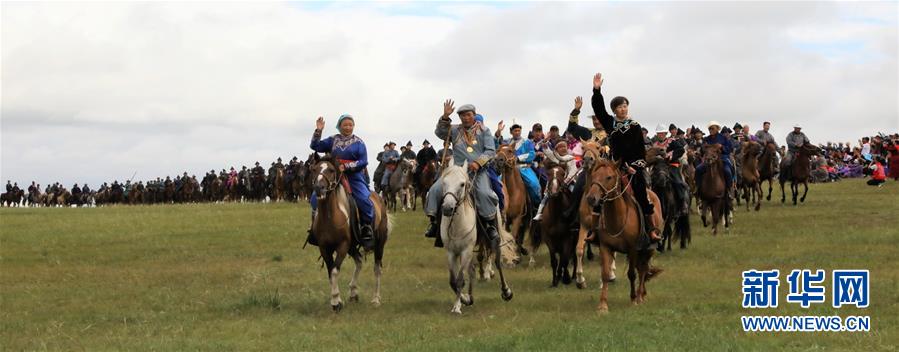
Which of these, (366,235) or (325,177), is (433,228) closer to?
(366,235)

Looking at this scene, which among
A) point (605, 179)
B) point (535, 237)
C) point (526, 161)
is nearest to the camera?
point (605, 179)

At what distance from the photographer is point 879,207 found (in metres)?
33.8

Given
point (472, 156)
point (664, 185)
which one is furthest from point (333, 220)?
point (664, 185)

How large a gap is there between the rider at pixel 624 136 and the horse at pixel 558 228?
2.80 m

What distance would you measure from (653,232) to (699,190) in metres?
13.3

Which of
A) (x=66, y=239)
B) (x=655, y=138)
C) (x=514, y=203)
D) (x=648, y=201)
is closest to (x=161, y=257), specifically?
(x=66, y=239)

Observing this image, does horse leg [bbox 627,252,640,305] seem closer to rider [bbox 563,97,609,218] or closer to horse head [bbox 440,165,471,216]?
rider [bbox 563,97,609,218]

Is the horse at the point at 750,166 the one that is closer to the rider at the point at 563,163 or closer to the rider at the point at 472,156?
the rider at the point at 563,163

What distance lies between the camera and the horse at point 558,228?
18469 mm

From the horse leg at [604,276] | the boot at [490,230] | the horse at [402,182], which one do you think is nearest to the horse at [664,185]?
the horse leg at [604,276]

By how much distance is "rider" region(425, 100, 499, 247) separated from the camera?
51.7 ft

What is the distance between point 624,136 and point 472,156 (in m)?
2.23

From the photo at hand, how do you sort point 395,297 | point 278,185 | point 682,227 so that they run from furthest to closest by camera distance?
point 278,185, point 682,227, point 395,297

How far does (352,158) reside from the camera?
16.5m
